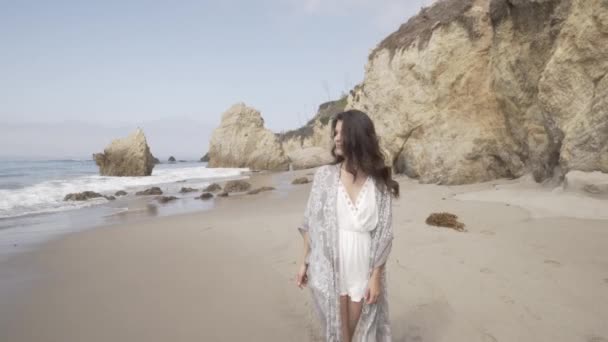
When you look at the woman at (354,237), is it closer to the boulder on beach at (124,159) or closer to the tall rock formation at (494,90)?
the tall rock formation at (494,90)

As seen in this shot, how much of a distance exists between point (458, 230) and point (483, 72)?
7.24 meters

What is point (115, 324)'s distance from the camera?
391cm

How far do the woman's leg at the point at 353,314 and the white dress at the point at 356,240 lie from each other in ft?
0.12

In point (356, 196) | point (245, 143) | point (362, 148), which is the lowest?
point (356, 196)

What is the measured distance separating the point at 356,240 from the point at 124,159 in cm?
3068

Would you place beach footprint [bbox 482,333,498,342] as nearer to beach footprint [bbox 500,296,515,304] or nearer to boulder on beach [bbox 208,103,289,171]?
beach footprint [bbox 500,296,515,304]

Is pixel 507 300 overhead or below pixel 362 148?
below

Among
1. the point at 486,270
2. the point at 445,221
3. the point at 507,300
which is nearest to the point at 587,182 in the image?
the point at 445,221

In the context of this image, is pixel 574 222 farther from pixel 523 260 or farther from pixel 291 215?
pixel 291 215

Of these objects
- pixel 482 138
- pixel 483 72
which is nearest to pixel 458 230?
pixel 482 138

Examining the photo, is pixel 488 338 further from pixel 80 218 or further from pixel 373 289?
pixel 80 218

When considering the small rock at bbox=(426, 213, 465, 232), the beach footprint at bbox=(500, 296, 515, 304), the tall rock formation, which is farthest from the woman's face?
the tall rock formation

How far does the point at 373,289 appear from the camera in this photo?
8.16ft

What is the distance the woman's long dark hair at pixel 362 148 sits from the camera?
2.54 metres
